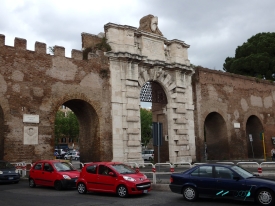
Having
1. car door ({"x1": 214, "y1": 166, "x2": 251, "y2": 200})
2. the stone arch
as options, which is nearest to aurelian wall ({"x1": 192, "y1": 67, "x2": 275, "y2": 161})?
the stone arch

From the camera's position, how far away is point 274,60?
40.5 metres

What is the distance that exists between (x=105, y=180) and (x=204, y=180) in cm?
325

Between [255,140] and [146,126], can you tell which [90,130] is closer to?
[255,140]

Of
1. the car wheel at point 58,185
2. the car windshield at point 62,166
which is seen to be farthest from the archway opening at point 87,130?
the car wheel at point 58,185

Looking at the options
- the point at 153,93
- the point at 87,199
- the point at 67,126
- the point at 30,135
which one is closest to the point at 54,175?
the point at 87,199

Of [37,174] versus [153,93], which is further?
[153,93]

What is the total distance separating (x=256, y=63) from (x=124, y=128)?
26.0 meters

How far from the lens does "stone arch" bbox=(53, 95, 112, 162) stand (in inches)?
744

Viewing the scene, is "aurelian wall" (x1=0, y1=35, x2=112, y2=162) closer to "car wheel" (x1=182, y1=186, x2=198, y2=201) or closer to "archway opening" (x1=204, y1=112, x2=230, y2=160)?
"car wheel" (x1=182, y1=186, x2=198, y2=201)

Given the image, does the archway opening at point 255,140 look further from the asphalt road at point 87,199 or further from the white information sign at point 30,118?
the asphalt road at point 87,199

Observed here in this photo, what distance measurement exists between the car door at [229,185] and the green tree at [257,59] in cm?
3243

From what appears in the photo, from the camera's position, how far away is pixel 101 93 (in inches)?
770

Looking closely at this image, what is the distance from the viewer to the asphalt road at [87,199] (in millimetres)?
9102

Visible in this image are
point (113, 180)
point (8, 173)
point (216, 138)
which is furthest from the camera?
point (216, 138)
